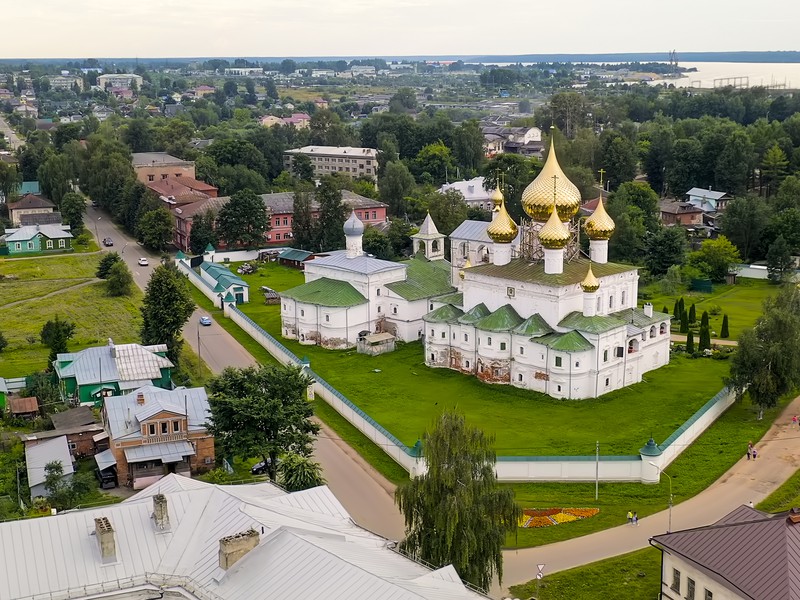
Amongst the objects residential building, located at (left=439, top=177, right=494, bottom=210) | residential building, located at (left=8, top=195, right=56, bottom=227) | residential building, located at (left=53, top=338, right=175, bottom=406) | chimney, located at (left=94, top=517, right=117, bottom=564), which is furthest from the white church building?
residential building, located at (left=8, top=195, right=56, bottom=227)

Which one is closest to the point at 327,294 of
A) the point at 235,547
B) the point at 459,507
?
the point at 459,507

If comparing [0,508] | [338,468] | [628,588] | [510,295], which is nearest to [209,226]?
[510,295]

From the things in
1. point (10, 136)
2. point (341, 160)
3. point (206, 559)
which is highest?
point (206, 559)

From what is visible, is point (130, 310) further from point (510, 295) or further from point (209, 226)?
point (510, 295)

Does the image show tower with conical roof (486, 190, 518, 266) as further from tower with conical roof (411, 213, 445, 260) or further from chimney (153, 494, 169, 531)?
chimney (153, 494, 169, 531)

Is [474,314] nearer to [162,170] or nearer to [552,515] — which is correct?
[552,515]
